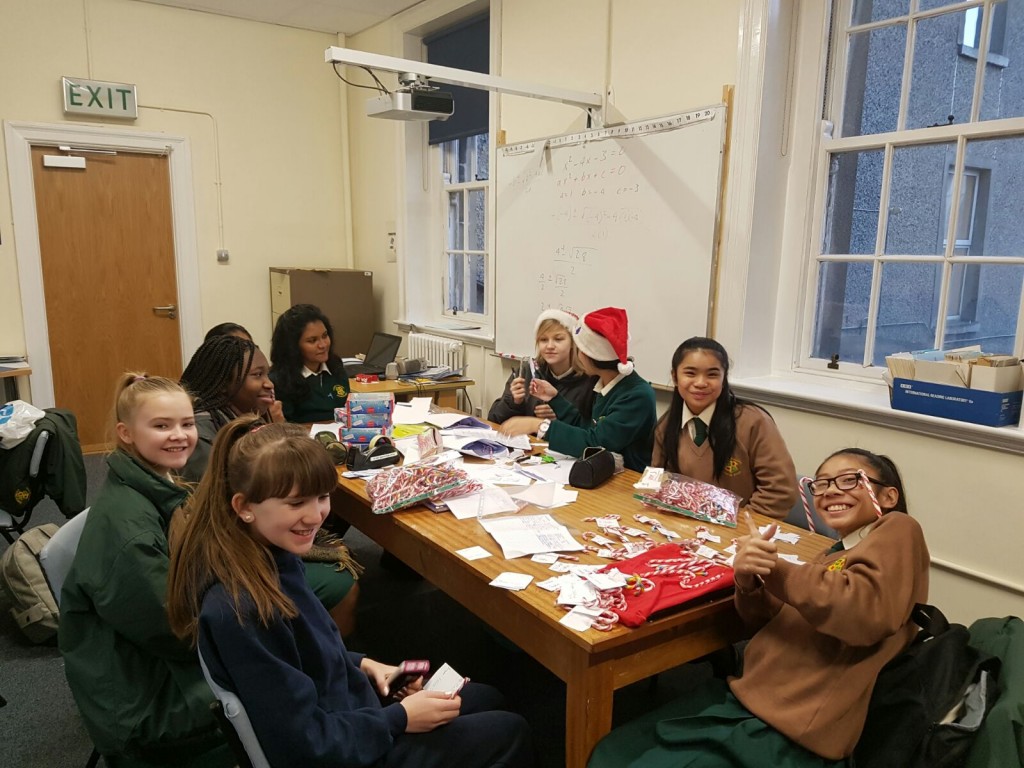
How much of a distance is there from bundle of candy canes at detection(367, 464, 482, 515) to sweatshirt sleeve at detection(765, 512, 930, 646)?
3.06 feet

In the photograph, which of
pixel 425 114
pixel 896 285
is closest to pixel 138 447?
pixel 425 114

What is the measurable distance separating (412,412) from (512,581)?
1.53 metres

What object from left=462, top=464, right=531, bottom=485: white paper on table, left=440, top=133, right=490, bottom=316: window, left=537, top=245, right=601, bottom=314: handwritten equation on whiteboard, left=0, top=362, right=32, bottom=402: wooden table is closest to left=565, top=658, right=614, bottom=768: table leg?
left=462, top=464, right=531, bottom=485: white paper on table

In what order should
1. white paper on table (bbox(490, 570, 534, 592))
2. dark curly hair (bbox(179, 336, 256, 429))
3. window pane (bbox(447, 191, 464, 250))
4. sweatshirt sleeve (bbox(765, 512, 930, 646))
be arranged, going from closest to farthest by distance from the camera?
sweatshirt sleeve (bbox(765, 512, 930, 646)), white paper on table (bbox(490, 570, 534, 592)), dark curly hair (bbox(179, 336, 256, 429)), window pane (bbox(447, 191, 464, 250))

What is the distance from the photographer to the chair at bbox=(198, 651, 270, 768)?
1.13 meters

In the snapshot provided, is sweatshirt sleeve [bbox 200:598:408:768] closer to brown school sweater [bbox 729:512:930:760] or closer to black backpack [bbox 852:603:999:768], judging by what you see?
brown school sweater [bbox 729:512:930:760]

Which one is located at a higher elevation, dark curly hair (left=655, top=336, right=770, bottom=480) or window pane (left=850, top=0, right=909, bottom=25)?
window pane (left=850, top=0, right=909, bottom=25)

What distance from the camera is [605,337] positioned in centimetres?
249

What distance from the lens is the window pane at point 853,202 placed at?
281cm

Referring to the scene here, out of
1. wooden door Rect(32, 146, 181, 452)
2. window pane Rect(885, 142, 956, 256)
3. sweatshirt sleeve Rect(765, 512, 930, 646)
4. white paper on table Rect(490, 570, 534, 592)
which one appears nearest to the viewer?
sweatshirt sleeve Rect(765, 512, 930, 646)

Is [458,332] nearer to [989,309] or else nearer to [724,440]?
[724,440]

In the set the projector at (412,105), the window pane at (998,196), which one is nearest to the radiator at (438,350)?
the projector at (412,105)

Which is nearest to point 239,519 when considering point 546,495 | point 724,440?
point 546,495

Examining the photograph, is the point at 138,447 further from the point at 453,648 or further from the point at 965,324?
the point at 965,324
